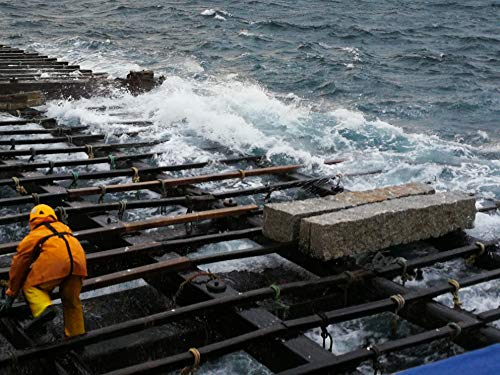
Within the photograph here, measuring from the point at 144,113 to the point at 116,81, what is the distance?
8.40ft

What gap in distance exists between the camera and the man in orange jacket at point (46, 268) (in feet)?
17.5

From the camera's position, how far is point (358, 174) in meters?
11.9

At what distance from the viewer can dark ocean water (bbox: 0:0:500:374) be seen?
13805mm

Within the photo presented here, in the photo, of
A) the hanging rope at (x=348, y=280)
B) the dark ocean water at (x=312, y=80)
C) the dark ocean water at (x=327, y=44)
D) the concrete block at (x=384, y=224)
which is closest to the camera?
the hanging rope at (x=348, y=280)

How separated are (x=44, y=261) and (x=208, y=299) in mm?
1738

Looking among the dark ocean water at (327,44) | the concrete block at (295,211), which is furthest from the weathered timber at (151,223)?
the dark ocean water at (327,44)

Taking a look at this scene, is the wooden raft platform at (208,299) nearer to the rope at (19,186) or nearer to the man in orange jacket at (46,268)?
the rope at (19,186)

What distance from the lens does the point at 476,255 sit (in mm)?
7969

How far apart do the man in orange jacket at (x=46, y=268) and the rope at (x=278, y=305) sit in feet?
6.17

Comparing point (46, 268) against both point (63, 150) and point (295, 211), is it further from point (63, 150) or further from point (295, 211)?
point (63, 150)

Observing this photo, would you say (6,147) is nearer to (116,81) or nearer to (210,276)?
(116,81)

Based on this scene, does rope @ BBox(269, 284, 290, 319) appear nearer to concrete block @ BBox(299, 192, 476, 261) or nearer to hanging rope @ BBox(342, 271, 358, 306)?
hanging rope @ BBox(342, 271, 358, 306)

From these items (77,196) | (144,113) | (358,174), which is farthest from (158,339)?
(144,113)

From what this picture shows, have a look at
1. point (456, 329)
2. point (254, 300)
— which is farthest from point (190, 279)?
point (456, 329)
